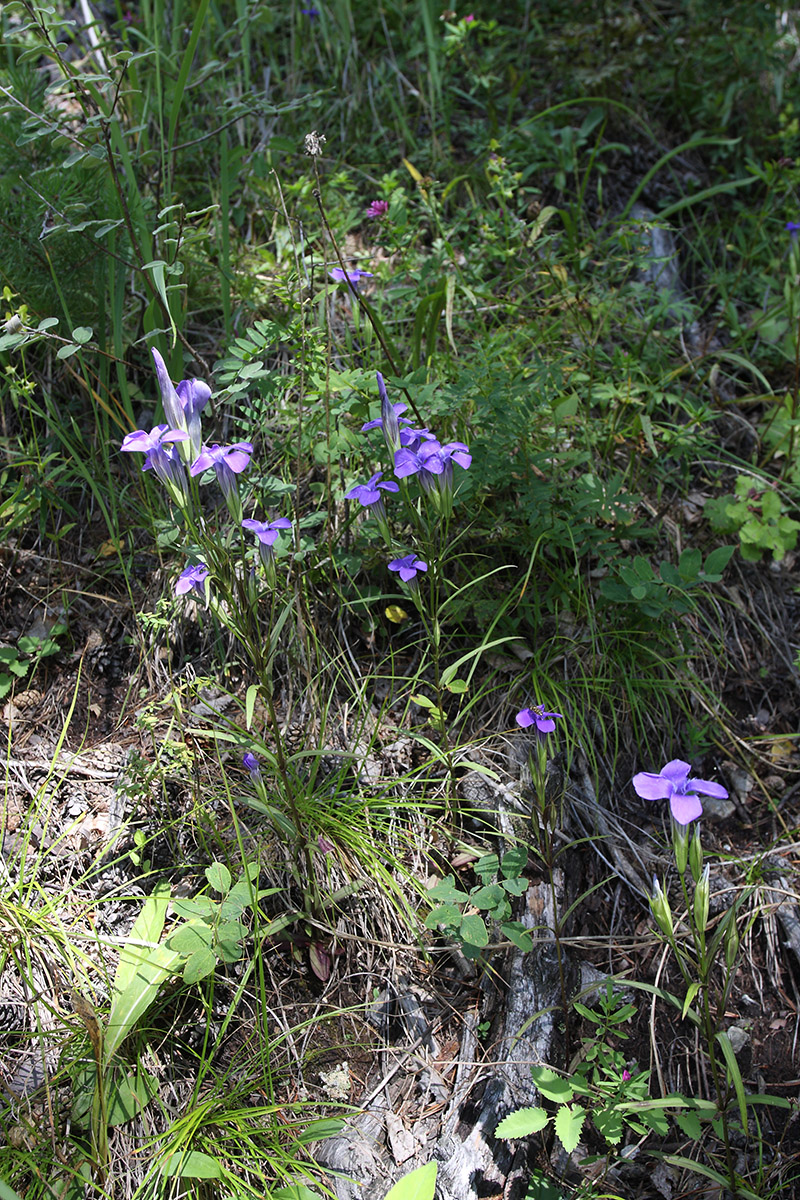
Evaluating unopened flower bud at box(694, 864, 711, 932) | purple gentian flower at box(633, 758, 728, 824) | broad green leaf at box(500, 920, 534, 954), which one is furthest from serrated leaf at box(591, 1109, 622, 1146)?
purple gentian flower at box(633, 758, 728, 824)

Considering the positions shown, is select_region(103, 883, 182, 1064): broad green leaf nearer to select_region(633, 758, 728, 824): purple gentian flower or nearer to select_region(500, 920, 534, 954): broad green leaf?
select_region(500, 920, 534, 954): broad green leaf

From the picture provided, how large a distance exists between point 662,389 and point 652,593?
0.96 m

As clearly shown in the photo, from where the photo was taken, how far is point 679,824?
4.29 ft

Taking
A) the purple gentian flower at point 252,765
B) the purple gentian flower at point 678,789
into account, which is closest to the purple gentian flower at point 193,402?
the purple gentian flower at point 252,765

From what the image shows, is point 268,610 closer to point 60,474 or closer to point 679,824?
point 60,474

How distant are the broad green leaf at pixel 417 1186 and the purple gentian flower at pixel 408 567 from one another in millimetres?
1126

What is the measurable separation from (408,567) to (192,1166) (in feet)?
4.04

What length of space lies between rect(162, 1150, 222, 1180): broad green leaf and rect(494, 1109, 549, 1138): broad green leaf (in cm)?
53

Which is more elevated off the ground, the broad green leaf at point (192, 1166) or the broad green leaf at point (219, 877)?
the broad green leaf at point (219, 877)

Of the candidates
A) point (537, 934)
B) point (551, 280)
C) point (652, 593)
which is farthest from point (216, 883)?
point (551, 280)

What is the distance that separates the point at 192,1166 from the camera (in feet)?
4.86

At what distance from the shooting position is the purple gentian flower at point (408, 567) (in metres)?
1.77

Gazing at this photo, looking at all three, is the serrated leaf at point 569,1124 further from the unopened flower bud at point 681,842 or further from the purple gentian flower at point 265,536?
the purple gentian flower at point 265,536

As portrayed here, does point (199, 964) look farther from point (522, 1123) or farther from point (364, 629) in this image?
point (364, 629)
